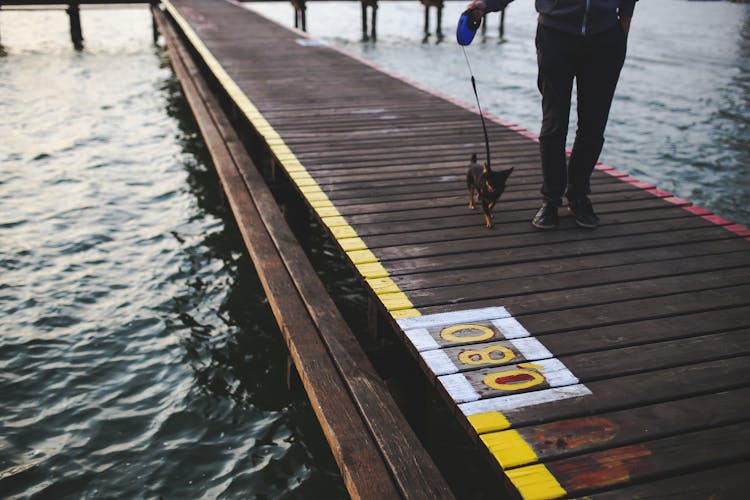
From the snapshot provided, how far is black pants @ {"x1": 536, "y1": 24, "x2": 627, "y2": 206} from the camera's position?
13.9 ft

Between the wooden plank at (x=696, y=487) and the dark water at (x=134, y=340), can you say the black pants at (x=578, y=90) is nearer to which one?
the wooden plank at (x=696, y=487)

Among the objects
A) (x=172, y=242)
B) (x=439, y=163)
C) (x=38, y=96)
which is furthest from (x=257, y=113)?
(x=38, y=96)

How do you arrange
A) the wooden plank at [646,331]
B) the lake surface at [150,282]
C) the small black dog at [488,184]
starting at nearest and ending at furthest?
the wooden plank at [646,331], the lake surface at [150,282], the small black dog at [488,184]

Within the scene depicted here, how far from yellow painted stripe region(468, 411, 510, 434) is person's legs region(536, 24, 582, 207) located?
230cm

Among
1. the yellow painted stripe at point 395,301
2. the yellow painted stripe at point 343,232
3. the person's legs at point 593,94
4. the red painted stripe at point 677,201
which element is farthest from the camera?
the red painted stripe at point 677,201

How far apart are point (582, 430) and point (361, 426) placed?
3.58ft

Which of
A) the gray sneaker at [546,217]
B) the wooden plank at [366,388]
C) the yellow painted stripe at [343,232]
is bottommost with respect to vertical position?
the wooden plank at [366,388]

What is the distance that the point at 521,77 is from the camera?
63.7 feet

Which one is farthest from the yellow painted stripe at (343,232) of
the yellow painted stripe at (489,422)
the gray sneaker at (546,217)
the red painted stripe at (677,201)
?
the red painted stripe at (677,201)

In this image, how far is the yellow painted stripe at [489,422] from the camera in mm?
2734

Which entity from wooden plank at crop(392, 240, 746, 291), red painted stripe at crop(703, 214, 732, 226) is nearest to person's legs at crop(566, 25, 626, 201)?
wooden plank at crop(392, 240, 746, 291)

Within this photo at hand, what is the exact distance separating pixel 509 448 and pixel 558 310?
1256 mm

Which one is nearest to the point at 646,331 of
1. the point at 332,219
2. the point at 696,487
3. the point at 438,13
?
the point at 696,487

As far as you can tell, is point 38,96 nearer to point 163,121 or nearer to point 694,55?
point 163,121
